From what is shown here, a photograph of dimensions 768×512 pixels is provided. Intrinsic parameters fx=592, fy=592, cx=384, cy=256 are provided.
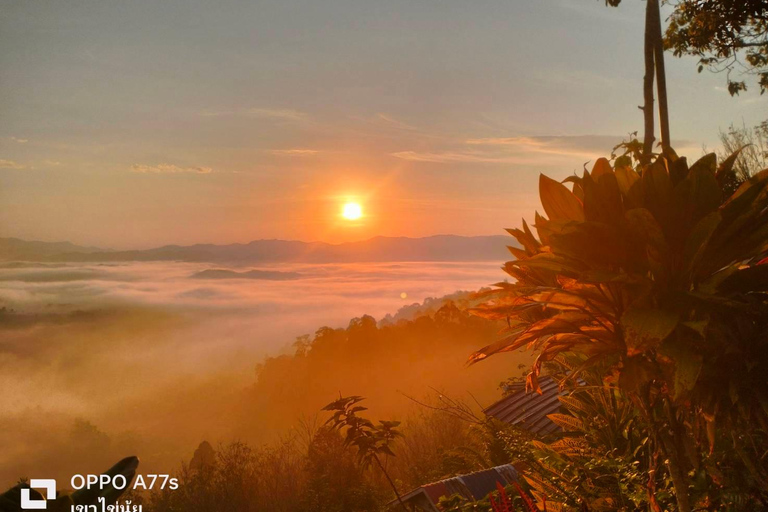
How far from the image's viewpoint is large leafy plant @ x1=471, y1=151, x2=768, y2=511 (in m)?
1.67

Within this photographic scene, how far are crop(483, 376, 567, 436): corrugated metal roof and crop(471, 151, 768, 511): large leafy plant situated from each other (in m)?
3.55

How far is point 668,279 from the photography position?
5.69 ft

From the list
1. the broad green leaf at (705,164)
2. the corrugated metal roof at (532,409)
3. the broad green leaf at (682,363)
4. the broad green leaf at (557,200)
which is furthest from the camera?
the corrugated metal roof at (532,409)

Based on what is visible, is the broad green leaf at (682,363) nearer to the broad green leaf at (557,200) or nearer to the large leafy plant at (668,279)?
the large leafy plant at (668,279)

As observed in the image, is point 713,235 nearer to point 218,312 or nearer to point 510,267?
point 510,267

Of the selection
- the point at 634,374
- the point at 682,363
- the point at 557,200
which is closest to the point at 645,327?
the point at 682,363

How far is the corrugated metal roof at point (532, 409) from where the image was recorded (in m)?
5.57

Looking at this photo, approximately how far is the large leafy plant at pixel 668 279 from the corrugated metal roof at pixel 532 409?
11.6 ft

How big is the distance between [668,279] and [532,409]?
4457mm

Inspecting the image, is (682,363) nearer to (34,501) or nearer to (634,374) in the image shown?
(634,374)

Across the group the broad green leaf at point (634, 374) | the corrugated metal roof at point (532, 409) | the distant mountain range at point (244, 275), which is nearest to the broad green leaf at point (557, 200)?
the broad green leaf at point (634, 374)

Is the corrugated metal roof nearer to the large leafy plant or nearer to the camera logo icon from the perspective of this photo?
the large leafy plant

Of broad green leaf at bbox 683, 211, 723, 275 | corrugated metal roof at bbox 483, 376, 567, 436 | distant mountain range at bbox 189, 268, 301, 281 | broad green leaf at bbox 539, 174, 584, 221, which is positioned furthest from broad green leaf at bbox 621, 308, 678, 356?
distant mountain range at bbox 189, 268, 301, 281

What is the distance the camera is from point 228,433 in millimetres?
46438
